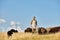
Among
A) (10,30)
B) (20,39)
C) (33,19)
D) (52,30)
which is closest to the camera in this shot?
(20,39)

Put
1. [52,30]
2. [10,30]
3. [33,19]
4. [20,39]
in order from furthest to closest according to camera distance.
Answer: [52,30]
[10,30]
[33,19]
[20,39]

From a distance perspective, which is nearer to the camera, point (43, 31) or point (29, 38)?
point (29, 38)

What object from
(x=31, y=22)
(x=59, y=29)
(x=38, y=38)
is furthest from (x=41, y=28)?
(x=38, y=38)

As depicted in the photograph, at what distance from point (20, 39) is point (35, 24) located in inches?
229

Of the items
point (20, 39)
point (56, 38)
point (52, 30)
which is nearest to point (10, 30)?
point (52, 30)

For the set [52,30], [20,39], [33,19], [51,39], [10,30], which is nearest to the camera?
[51,39]

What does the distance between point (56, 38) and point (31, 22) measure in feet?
22.4

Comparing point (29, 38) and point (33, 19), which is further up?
point (33, 19)

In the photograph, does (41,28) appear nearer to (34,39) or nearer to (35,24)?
(35,24)

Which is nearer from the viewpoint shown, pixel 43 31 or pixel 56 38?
pixel 56 38

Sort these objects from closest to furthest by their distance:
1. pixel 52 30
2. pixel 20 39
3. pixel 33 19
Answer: pixel 20 39 → pixel 33 19 → pixel 52 30

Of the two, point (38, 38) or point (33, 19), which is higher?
point (33, 19)

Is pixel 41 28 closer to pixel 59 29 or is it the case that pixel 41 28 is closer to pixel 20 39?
pixel 59 29

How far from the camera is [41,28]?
28594mm
